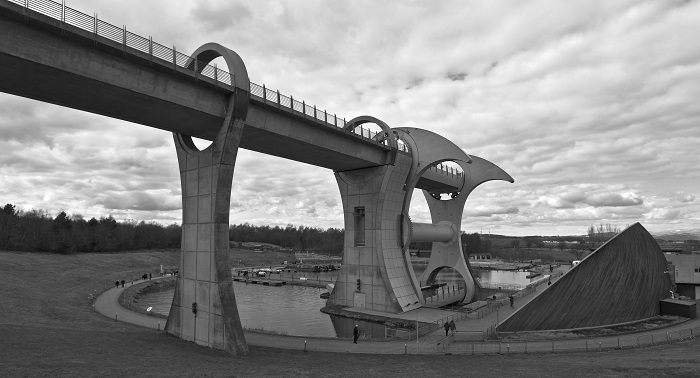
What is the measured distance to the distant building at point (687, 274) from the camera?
49.8 metres

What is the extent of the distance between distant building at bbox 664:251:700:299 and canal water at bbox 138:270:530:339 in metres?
39.0

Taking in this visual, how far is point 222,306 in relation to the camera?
23.0 m

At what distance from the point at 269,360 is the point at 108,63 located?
16001mm

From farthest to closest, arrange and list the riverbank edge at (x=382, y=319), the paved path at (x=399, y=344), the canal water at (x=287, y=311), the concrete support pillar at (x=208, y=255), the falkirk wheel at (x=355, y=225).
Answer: the canal water at (x=287, y=311) < the riverbank edge at (x=382, y=319) < the paved path at (x=399, y=344) < the falkirk wheel at (x=355, y=225) < the concrete support pillar at (x=208, y=255)

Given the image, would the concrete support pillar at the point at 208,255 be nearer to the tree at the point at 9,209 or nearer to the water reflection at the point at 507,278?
the water reflection at the point at 507,278

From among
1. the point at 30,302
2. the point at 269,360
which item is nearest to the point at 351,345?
the point at 269,360

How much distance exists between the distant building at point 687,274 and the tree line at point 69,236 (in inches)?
3876

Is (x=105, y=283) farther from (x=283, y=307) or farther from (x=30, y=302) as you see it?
(x=283, y=307)

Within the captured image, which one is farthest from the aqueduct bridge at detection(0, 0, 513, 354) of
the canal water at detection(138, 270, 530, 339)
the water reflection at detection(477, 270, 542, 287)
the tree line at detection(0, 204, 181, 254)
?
the tree line at detection(0, 204, 181, 254)

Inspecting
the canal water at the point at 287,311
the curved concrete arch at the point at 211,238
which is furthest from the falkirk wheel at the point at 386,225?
the curved concrete arch at the point at 211,238

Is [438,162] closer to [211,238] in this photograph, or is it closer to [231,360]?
[211,238]

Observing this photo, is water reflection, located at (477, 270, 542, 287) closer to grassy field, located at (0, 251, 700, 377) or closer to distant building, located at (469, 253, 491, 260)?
distant building, located at (469, 253, 491, 260)

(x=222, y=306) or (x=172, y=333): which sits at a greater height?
(x=222, y=306)

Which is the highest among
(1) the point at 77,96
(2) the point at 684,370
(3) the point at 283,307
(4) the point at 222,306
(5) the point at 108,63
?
(5) the point at 108,63
